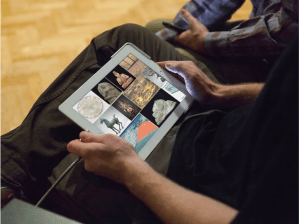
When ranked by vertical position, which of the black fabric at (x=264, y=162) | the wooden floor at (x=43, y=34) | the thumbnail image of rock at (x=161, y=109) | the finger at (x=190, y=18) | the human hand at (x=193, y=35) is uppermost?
the wooden floor at (x=43, y=34)

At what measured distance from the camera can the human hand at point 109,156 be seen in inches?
20.2

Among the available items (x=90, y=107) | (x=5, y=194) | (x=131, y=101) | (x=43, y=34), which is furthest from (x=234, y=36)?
(x=43, y=34)

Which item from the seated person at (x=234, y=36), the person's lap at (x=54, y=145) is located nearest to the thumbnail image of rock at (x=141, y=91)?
the person's lap at (x=54, y=145)

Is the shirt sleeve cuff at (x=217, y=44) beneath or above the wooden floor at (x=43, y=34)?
beneath

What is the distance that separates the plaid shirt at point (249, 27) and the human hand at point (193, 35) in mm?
22

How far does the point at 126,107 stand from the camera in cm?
61

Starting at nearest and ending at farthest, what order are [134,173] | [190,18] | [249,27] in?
1. [134,173]
2. [249,27]
3. [190,18]

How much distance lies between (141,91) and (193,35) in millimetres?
402

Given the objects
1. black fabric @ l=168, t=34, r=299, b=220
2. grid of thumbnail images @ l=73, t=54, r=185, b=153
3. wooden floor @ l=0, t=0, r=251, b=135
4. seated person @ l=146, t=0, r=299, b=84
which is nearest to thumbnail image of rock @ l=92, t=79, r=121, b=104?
grid of thumbnail images @ l=73, t=54, r=185, b=153

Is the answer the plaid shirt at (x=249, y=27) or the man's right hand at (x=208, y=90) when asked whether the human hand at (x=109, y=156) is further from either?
the plaid shirt at (x=249, y=27)

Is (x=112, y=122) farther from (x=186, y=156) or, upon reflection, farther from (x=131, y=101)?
(x=186, y=156)

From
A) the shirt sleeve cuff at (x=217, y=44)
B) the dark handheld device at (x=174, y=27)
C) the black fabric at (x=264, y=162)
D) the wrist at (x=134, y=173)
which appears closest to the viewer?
the black fabric at (x=264, y=162)

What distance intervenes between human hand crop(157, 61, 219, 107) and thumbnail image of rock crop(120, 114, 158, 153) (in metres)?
0.16

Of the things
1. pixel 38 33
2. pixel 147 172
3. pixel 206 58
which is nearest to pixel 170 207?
pixel 147 172
